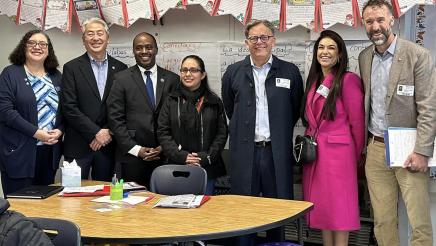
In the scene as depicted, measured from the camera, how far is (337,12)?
3477 millimetres

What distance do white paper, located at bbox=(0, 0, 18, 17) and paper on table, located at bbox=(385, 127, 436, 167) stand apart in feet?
10.6

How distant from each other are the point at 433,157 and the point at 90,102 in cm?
232

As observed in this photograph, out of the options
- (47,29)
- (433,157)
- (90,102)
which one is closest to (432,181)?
(433,157)

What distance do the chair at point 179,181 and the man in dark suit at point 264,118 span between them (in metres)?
0.42

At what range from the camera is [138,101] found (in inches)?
141

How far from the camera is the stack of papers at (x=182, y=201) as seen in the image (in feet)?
8.20

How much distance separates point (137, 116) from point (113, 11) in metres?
1.05

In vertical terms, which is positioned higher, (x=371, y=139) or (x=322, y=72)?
(x=322, y=72)

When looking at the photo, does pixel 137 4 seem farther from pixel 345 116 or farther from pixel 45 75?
pixel 345 116

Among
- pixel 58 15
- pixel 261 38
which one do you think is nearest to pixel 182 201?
pixel 261 38

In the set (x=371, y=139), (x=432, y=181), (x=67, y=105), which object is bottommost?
(x=432, y=181)

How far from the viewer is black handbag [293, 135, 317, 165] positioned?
314 centimetres

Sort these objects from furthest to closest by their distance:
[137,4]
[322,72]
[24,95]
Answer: [137,4] → [24,95] → [322,72]

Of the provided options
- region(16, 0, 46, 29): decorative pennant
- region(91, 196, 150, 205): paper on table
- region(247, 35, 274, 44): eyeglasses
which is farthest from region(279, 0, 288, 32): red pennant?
region(16, 0, 46, 29): decorative pennant
